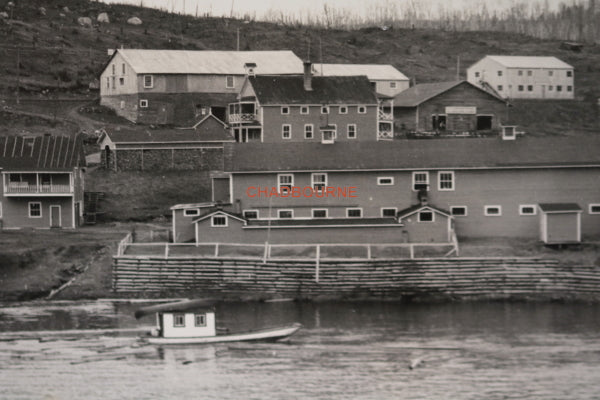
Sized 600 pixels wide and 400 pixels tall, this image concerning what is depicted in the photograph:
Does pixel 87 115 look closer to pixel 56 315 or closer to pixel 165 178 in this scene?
pixel 165 178

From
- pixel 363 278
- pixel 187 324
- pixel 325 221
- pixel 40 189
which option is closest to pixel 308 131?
pixel 325 221

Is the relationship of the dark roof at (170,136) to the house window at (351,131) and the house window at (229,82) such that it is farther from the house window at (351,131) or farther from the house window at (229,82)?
the house window at (229,82)

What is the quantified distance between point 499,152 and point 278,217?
13.1 metres

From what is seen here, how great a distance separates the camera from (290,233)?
64875 mm

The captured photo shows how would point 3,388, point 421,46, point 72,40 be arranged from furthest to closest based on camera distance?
1. point 421,46
2. point 72,40
3. point 3,388

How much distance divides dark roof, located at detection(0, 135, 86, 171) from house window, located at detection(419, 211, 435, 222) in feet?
67.4

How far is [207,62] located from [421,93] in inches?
702

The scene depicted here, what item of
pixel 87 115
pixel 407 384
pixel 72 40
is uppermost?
pixel 72 40

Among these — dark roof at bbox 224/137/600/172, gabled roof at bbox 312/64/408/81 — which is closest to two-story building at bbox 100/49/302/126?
gabled roof at bbox 312/64/408/81

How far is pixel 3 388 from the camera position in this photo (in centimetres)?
4344

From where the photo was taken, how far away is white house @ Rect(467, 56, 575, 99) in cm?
11212

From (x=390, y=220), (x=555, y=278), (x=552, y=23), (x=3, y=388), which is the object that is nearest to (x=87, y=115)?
(x=390, y=220)

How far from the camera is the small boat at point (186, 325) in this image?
5044 cm

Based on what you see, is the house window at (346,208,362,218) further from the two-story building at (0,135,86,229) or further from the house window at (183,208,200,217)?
the two-story building at (0,135,86,229)
